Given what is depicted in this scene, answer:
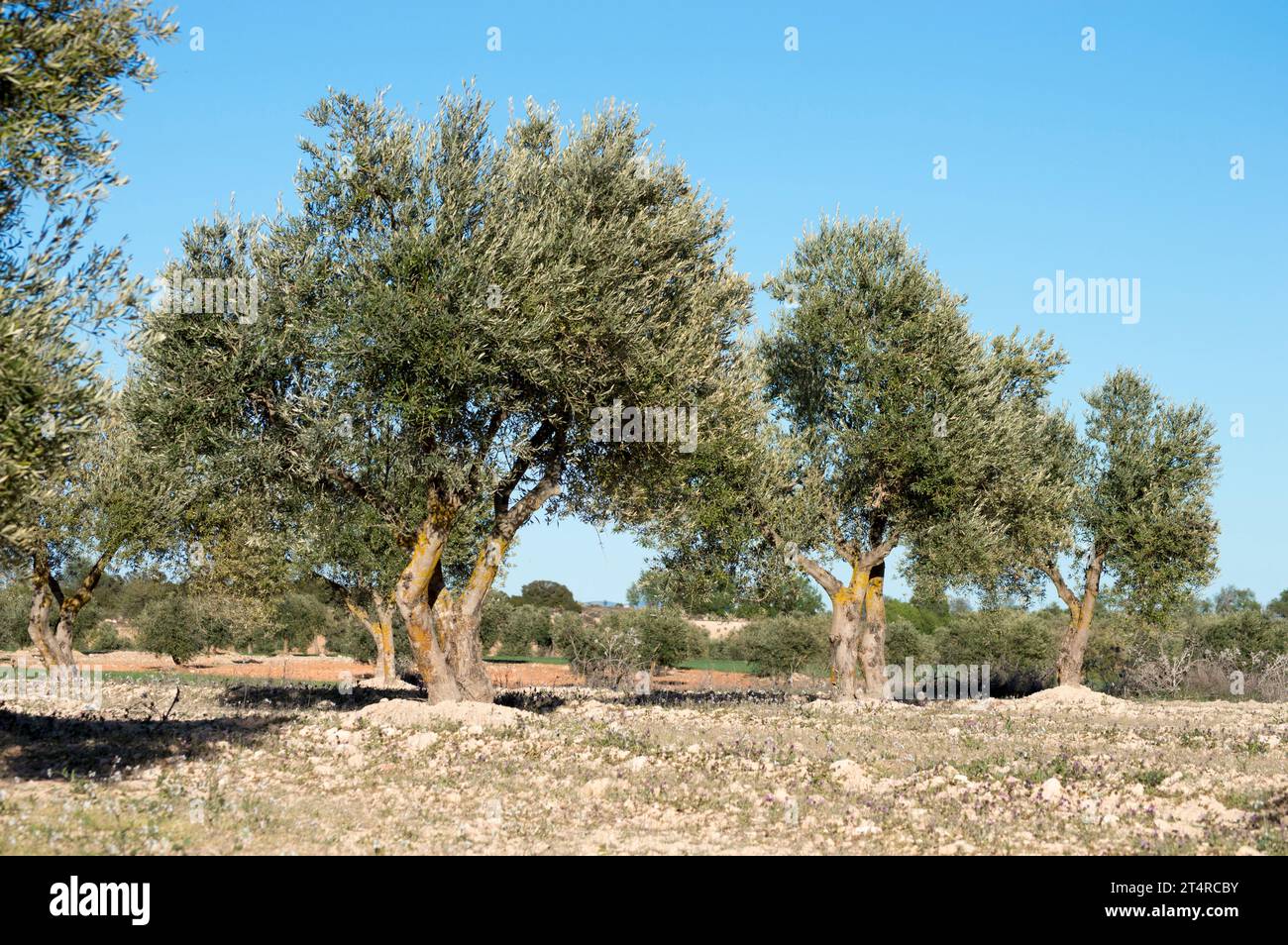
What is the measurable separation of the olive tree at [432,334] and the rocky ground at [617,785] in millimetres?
5212

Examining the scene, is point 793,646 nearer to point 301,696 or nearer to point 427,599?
point 301,696

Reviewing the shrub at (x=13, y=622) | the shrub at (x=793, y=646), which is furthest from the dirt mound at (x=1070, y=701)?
the shrub at (x=13, y=622)

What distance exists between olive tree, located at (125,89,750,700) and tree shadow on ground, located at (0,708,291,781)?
470cm

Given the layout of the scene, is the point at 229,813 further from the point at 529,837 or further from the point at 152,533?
the point at 152,533

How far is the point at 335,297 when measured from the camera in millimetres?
21625

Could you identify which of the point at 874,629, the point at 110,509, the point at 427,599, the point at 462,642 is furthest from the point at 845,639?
the point at 110,509

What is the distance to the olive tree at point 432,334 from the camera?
21.3 m

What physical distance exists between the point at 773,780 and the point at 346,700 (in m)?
19.0

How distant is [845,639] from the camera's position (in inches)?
1358

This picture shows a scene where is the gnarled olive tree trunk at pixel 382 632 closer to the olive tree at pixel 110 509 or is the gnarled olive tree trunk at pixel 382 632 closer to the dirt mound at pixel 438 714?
the olive tree at pixel 110 509

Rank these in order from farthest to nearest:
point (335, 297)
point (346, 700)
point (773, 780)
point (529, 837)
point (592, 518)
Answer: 1. point (346, 700)
2. point (592, 518)
3. point (335, 297)
4. point (773, 780)
5. point (529, 837)

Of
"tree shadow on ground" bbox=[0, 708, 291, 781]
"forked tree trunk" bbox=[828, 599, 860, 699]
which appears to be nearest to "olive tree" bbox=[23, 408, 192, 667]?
"tree shadow on ground" bbox=[0, 708, 291, 781]

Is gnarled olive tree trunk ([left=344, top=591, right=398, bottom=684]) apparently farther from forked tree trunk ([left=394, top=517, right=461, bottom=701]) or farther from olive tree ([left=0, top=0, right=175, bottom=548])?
olive tree ([left=0, top=0, right=175, bottom=548])
